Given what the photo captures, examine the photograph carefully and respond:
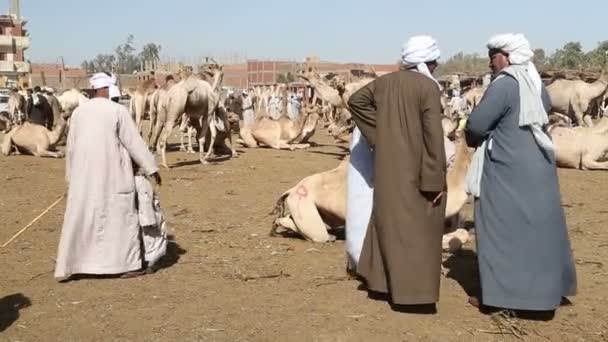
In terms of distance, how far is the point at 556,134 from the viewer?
13312 mm

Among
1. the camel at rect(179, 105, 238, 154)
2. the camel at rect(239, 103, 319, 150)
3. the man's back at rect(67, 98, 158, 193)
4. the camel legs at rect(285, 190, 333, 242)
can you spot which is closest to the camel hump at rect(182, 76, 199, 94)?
the camel at rect(179, 105, 238, 154)

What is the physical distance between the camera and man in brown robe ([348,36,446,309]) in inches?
187

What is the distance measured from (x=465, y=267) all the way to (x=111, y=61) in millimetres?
79940

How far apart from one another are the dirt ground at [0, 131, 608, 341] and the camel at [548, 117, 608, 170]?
4467 mm

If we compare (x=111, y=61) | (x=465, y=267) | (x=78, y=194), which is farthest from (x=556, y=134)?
(x=111, y=61)

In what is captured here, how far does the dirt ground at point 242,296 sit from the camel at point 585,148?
4467mm

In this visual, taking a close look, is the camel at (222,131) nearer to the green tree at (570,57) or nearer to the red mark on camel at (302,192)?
the red mark on camel at (302,192)

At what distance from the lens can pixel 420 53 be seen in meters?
4.94

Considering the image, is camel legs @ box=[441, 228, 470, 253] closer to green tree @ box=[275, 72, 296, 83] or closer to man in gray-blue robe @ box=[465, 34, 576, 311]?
man in gray-blue robe @ box=[465, 34, 576, 311]

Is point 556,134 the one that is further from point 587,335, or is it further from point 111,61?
point 111,61

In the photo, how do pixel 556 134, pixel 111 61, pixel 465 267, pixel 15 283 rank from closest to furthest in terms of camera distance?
pixel 15 283
pixel 465 267
pixel 556 134
pixel 111 61

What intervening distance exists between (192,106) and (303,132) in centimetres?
466

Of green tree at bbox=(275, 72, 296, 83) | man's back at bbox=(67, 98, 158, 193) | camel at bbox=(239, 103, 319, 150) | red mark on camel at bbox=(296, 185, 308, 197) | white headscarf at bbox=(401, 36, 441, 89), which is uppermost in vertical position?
white headscarf at bbox=(401, 36, 441, 89)

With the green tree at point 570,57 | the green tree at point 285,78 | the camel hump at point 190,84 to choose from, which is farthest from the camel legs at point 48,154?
the green tree at point 570,57
